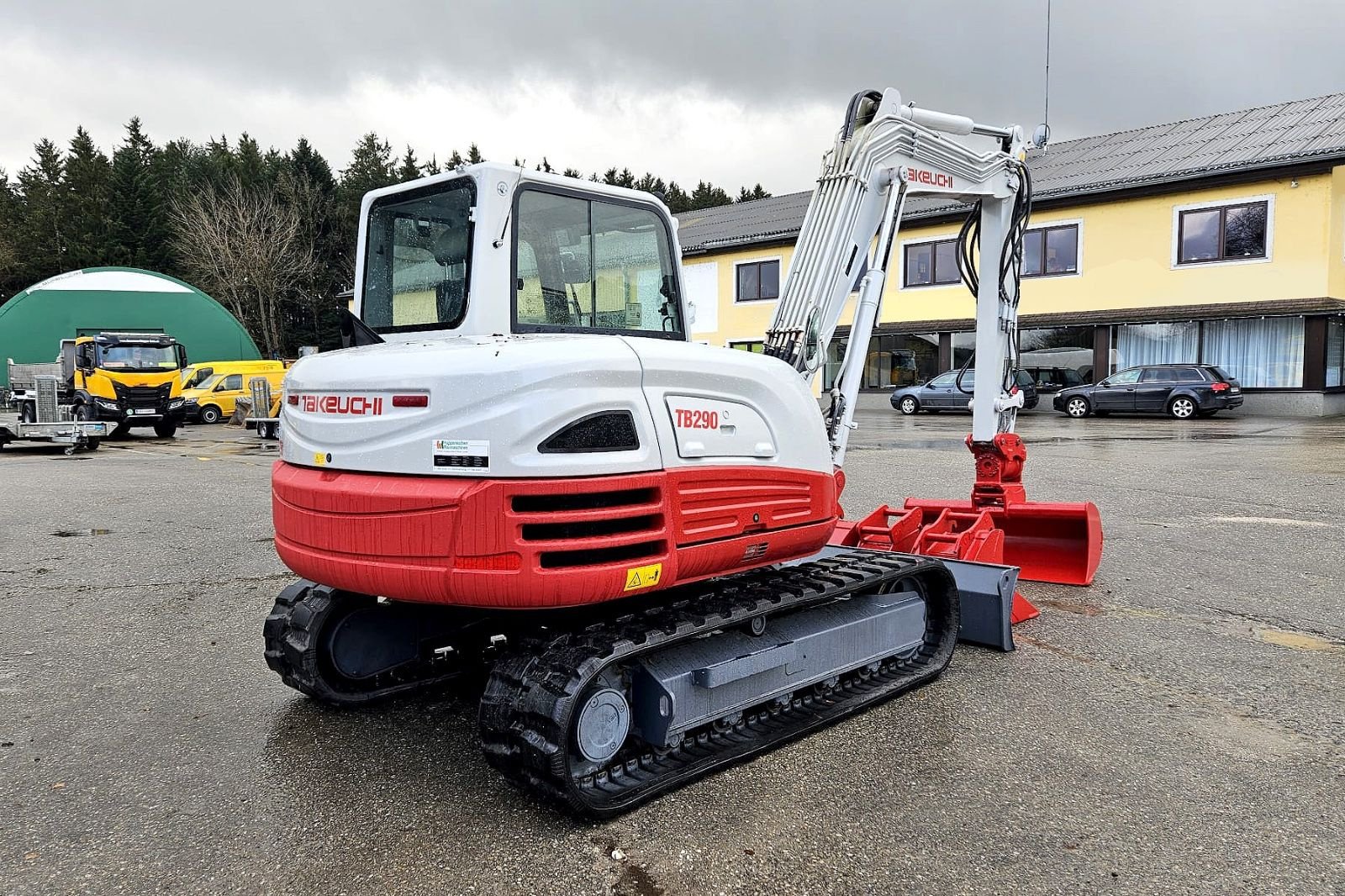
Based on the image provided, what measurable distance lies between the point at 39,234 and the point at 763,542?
62318 millimetres

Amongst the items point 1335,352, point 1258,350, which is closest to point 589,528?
point 1258,350

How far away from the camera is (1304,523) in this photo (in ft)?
29.4

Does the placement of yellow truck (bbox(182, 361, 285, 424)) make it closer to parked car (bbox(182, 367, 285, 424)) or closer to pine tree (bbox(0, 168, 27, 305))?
parked car (bbox(182, 367, 285, 424))

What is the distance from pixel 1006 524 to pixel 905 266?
2503cm

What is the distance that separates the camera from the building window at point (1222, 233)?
23.7m

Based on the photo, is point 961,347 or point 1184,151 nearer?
point 1184,151

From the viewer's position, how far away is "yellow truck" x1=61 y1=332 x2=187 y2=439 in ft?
74.8

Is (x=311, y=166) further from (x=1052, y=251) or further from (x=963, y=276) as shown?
(x=963, y=276)

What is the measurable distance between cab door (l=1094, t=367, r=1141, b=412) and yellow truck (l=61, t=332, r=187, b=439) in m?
24.2

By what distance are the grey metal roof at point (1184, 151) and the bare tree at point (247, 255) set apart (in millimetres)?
25703

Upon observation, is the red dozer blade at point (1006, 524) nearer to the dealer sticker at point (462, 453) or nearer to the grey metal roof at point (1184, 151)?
the dealer sticker at point (462, 453)

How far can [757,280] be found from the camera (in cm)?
3356

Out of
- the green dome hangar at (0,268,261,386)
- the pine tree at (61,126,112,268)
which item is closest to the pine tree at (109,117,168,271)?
the pine tree at (61,126,112,268)

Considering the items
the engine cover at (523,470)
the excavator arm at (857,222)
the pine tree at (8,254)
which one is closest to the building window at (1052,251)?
the excavator arm at (857,222)
